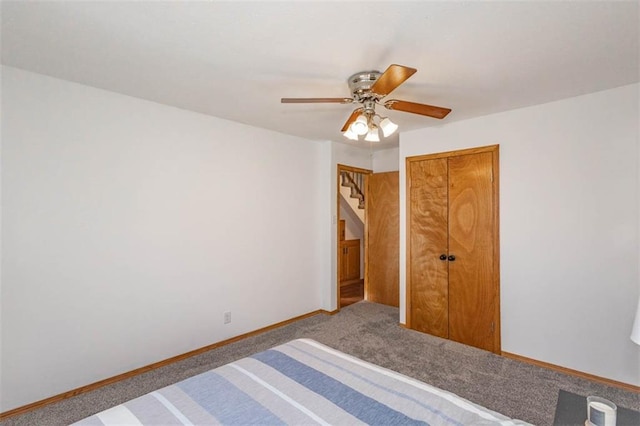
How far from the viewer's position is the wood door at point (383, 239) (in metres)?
4.55

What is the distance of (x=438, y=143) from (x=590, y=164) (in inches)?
52.8

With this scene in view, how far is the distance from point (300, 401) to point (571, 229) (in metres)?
2.70

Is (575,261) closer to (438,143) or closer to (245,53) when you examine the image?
(438,143)

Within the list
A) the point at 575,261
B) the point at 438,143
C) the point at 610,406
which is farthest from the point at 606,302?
the point at 438,143

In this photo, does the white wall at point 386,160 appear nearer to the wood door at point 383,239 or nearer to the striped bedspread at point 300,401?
the wood door at point 383,239

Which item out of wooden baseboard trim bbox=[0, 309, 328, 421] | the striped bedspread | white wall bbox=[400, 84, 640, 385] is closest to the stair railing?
white wall bbox=[400, 84, 640, 385]

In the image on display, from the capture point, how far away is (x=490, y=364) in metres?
2.77

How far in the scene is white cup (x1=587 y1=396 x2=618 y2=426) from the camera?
1.13 metres

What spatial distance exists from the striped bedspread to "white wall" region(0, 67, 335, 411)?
4.76 ft

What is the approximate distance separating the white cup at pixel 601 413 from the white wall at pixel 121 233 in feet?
9.62

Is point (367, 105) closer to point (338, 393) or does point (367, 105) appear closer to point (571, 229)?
point (338, 393)

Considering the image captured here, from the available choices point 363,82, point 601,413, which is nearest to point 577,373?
point 601,413

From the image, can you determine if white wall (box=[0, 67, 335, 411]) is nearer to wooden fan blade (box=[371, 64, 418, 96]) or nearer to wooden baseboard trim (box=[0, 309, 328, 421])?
wooden baseboard trim (box=[0, 309, 328, 421])

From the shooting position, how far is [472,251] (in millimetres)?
3184
